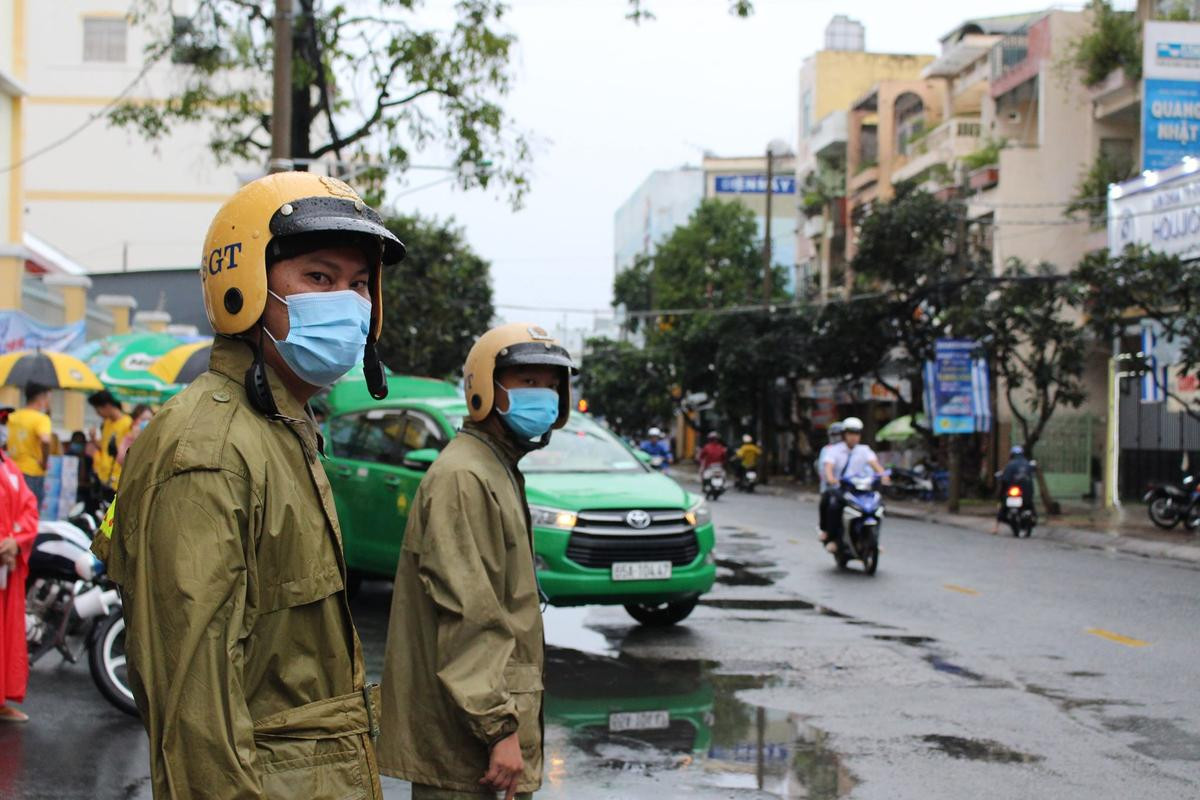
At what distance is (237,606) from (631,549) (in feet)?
26.3

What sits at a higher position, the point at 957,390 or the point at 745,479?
the point at 957,390

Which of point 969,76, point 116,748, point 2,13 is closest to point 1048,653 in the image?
point 116,748

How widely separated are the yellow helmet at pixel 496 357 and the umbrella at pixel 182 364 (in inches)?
484

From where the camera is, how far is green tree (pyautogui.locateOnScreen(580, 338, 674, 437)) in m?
69.1

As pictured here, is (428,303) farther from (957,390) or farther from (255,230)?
(255,230)

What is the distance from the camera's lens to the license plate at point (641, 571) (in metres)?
10.1

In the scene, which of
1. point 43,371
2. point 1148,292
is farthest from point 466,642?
point 1148,292

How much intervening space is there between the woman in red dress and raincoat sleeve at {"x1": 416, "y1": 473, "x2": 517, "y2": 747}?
4.26 m

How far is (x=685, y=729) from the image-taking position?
292 inches

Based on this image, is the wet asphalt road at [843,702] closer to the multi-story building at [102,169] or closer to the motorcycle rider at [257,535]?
the motorcycle rider at [257,535]

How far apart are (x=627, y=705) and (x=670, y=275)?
5331 centimetres

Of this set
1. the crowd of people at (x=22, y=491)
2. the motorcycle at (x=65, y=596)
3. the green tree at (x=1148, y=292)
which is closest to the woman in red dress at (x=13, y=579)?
the crowd of people at (x=22, y=491)

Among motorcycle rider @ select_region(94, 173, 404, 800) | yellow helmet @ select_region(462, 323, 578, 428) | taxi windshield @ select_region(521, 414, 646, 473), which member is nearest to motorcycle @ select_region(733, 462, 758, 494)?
taxi windshield @ select_region(521, 414, 646, 473)

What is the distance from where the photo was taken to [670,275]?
60.8 metres
